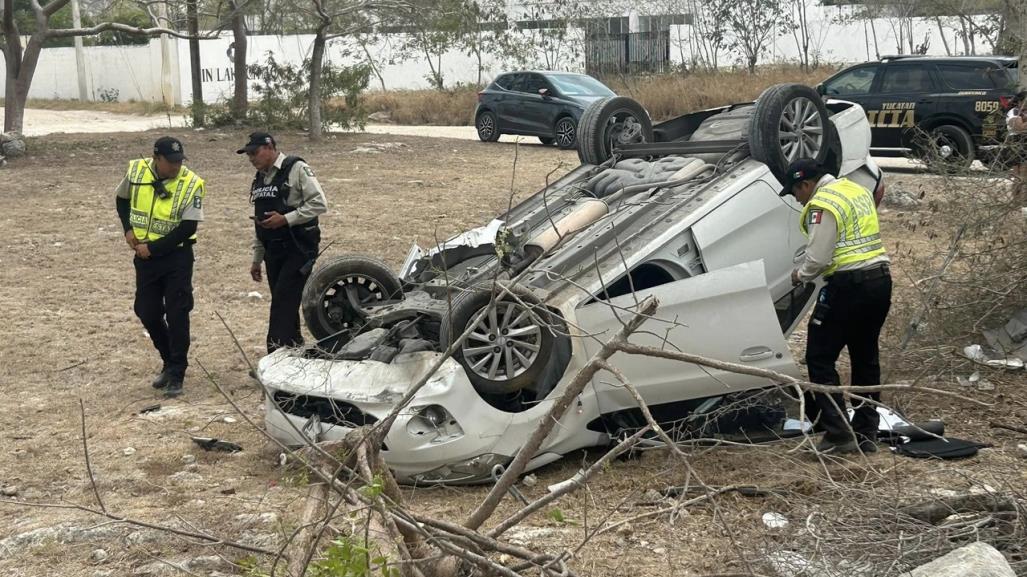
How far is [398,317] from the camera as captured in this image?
19.0 feet

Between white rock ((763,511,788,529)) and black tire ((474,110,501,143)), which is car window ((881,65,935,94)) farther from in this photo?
white rock ((763,511,788,529))

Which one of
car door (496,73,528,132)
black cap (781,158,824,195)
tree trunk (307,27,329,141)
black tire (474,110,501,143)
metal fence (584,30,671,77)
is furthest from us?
metal fence (584,30,671,77)

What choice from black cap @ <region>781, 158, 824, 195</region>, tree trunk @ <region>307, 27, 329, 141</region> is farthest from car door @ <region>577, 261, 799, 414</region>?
tree trunk @ <region>307, 27, 329, 141</region>

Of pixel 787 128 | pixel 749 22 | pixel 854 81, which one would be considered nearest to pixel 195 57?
pixel 854 81

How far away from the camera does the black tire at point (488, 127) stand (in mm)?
20391

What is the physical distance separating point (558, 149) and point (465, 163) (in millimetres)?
2844

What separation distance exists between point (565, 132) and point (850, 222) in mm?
13693

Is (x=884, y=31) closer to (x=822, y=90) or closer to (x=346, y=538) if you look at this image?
(x=822, y=90)

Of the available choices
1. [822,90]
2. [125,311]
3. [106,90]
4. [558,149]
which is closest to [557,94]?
[558,149]

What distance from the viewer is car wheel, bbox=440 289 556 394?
520cm

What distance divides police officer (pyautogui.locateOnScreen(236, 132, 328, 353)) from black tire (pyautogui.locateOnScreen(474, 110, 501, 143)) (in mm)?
13496

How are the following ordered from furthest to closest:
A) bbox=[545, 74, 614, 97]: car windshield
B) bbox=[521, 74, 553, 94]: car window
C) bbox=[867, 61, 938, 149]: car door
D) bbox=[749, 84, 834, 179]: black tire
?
bbox=[521, 74, 553, 94]: car window → bbox=[545, 74, 614, 97]: car windshield → bbox=[867, 61, 938, 149]: car door → bbox=[749, 84, 834, 179]: black tire

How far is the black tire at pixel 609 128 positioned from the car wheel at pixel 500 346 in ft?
6.90

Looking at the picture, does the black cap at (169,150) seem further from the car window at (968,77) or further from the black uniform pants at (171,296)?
the car window at (968,77)
